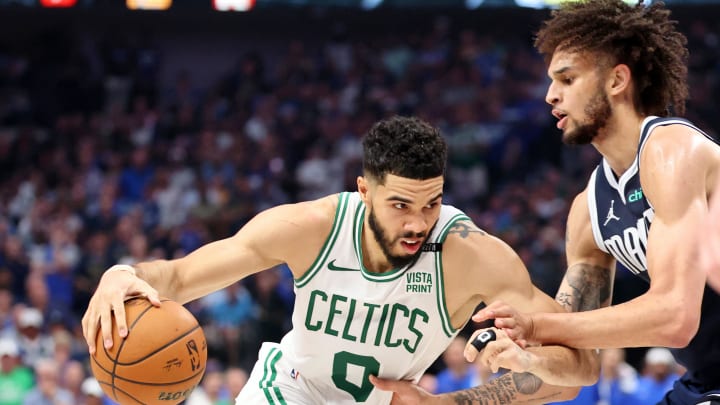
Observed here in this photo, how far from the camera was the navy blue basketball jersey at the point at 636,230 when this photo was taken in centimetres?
363

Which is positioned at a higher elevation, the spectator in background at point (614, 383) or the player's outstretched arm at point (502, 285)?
the player's outstretched arm at point (502, 285)

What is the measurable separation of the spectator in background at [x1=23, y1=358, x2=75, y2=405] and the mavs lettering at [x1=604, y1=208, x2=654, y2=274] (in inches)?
232

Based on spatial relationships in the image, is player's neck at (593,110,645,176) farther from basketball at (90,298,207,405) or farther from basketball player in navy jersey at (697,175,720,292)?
basketball player in navy jersey at (697,175,720,292)

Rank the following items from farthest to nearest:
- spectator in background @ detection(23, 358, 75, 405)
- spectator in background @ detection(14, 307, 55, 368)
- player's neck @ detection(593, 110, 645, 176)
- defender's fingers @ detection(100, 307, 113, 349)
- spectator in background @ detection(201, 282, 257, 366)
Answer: spectator in background @ detection(201, 282, 257, 366)
spectator in background @ detection(14, 307, 55, 368)
spectator in background @ detection(23, 358, 75, 405)
player's neck @ detection(593, 110, 645, 176)
defender's fingers @ detection(100, 307, 113, 349)

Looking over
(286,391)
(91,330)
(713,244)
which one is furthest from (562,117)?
(713,244)

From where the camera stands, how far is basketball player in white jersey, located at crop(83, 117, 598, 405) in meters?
3.80

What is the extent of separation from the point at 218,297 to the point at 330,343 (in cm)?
585

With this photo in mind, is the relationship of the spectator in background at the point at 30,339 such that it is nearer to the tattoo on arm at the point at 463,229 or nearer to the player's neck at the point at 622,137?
the tattoo on arm at the point at 463,229

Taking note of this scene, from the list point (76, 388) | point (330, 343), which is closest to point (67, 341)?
point (76, 388)

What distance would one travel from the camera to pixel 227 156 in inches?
489

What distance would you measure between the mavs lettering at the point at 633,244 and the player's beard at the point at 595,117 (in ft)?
1.26

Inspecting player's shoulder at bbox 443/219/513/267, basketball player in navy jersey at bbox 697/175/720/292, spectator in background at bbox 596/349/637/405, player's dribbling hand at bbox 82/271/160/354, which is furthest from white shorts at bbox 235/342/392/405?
spectator in background at bbox 596/349/637/405

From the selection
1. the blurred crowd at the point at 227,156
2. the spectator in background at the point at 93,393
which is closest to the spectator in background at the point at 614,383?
the blurred crowd at the point at 227,156

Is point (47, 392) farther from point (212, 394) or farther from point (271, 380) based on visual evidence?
point (271, 380)
